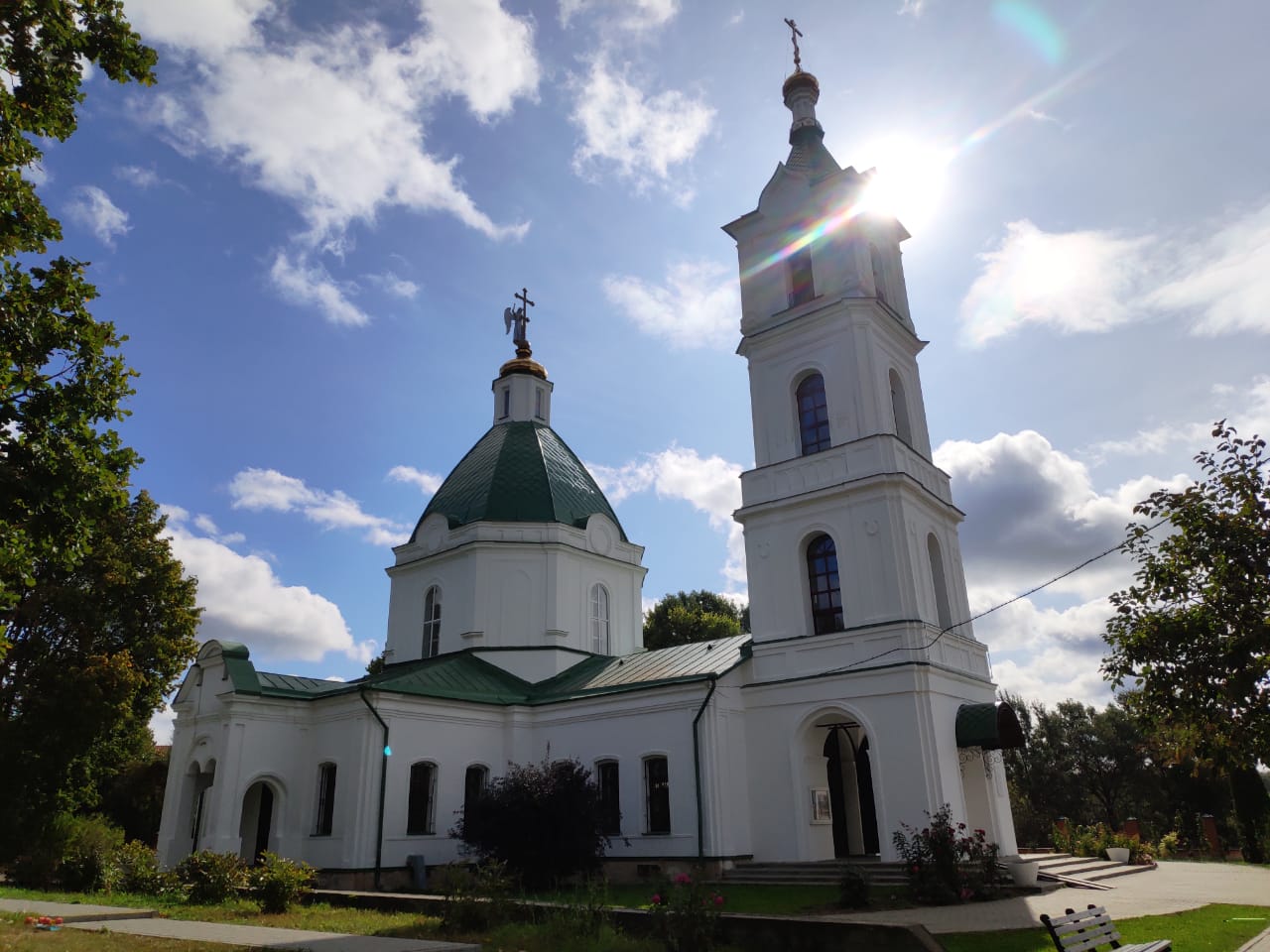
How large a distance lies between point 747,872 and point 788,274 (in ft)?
47.4

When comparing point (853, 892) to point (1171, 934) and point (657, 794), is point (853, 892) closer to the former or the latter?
point (1171, 934)

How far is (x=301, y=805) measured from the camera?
824 inches

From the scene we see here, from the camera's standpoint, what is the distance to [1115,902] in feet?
46.8

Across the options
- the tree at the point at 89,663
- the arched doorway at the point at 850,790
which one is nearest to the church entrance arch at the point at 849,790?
the arched doorway at the point at 850,790

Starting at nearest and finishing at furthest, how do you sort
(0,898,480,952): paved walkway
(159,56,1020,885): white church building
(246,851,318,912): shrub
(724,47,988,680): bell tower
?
(0,898,480,952): paved walkway, (246,851,318,912): shrub, (159,56,1020,885): white church building, (724,47,988,680): bell tower

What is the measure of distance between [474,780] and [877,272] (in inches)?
663

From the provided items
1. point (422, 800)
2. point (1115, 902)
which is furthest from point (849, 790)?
point (422, 800)

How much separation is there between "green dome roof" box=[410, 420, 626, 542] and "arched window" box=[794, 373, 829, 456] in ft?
27.2

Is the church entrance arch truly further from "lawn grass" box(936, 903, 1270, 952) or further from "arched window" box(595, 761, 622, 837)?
"lawn grass" box(936, 903, 1270, 952)

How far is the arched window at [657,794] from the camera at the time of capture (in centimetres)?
1975

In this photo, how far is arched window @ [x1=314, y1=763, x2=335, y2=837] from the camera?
67.5 ft

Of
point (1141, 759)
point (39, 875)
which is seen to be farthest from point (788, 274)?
point (1141, 759)

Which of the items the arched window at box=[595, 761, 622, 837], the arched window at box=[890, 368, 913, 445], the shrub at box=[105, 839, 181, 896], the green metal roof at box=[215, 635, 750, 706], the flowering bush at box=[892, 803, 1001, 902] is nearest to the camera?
the flowering bush at box=[892, 803, 1001, 902]

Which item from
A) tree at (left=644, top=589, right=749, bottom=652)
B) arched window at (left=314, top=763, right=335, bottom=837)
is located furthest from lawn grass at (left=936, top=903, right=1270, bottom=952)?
tree at (left=644, top=589, right=749, bottom=652)
